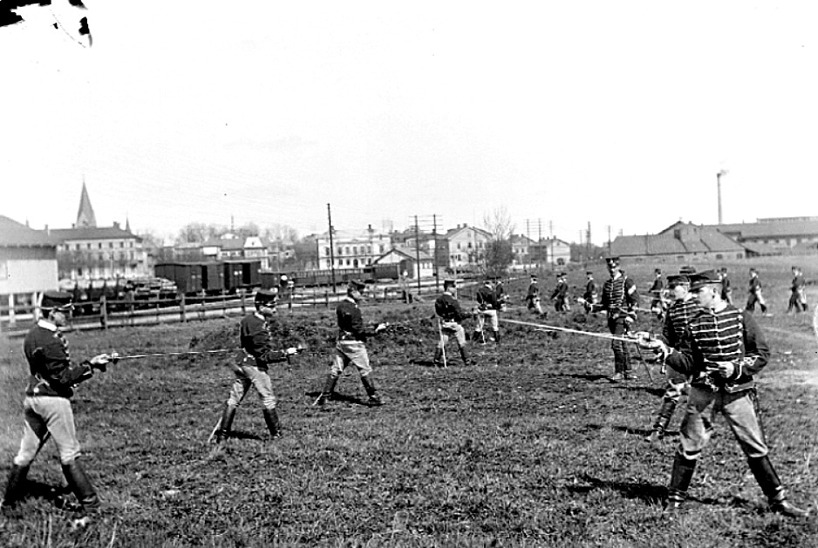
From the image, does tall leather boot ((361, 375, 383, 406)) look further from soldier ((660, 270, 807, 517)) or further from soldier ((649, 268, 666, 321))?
soldier ((649, 268, 666, 321))

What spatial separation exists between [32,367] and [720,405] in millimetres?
5972

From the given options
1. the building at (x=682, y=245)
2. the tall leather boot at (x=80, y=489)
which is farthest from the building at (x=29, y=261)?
the building at (x=682, y=245)

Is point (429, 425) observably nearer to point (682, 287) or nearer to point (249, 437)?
point (249, 437)

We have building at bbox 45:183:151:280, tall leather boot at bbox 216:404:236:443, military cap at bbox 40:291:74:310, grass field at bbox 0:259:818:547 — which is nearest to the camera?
grass field at bbox 0:259:818:547

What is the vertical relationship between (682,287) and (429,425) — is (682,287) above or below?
above

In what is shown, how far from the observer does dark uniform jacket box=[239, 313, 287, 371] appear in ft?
30.8

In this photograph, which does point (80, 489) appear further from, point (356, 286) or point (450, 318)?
point (450, 318)

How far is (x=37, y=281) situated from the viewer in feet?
94.3

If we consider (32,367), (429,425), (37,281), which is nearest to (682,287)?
(429,425)

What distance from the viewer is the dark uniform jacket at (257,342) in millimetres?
9391

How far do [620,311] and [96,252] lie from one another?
78.8 meters

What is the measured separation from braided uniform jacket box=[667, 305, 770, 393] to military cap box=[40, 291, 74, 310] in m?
5.46

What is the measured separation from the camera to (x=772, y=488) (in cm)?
601

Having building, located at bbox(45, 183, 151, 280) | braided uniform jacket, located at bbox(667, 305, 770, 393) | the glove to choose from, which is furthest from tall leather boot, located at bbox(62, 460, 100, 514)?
building, located at bbox(45, 183, 151, 280)
